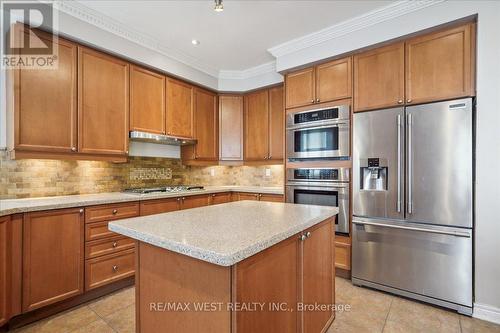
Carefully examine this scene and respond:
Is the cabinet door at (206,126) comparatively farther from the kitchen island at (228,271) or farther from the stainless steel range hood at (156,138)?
the kitchen island at (228,271)

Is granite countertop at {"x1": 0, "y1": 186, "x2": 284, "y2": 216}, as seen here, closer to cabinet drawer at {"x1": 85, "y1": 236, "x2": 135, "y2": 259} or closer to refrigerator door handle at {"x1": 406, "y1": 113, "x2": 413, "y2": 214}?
cabinet drawer at {"x1": 85, "y1": 236, "x2": 135, "y2": 259}

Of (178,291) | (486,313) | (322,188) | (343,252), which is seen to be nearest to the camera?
(178,291)

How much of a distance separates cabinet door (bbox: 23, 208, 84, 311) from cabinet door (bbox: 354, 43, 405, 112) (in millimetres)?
3060

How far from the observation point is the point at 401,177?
2428 mm

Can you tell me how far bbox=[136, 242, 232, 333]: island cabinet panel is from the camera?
998 millimetres

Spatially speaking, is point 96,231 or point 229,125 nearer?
point 96,231

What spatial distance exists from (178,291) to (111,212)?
5.71 feet

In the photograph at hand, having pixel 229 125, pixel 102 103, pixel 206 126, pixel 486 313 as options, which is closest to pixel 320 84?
pixel 229 125

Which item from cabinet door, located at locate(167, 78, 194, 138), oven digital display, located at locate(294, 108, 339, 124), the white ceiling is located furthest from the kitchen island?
cabinet door, located at locate(167, 78, 194, 138)

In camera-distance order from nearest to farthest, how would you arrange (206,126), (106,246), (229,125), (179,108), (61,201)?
(61,201) < (106,246) < (179,108) < (206,126) < (229,125)

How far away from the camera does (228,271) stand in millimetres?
967

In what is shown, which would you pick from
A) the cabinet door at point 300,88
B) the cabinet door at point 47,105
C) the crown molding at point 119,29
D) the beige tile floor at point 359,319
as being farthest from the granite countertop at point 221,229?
the crown molding at point 119,29

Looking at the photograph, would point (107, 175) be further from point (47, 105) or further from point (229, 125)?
point (229, 125)

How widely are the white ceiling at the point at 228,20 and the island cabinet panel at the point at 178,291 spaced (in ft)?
7.59
